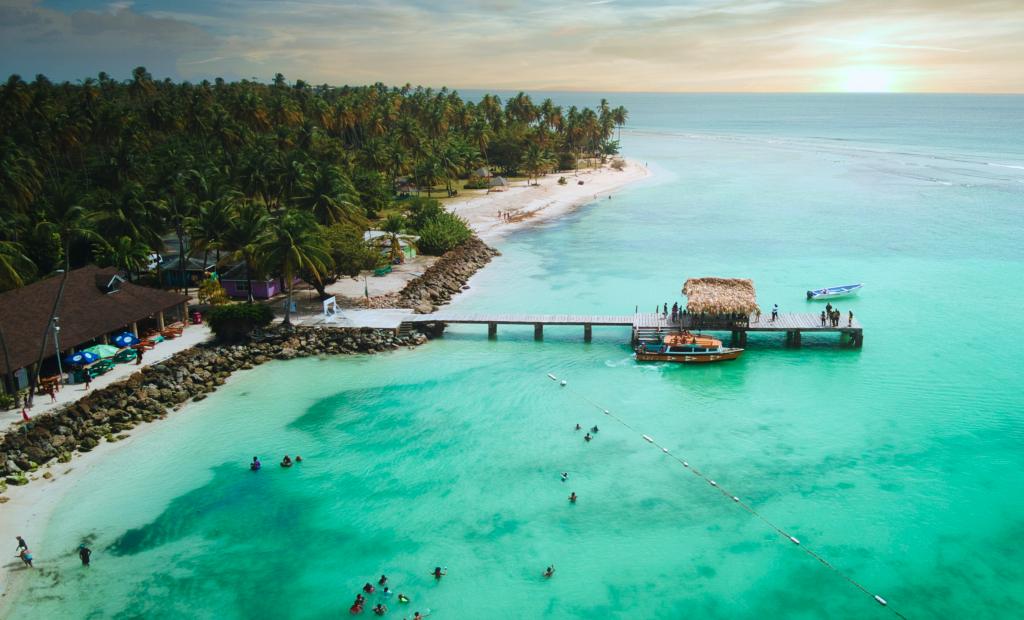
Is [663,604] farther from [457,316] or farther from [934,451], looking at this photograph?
[457,316]

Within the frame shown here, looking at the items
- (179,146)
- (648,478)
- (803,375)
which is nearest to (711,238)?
(803,375)

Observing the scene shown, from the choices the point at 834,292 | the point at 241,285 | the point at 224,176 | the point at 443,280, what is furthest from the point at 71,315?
the point at 834,292

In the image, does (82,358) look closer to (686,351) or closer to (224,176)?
(224,176)

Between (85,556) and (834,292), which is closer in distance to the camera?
(85,556)

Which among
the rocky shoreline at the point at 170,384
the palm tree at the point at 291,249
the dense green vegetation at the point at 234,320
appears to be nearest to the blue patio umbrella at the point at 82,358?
the rocky shoreline at the point at 170,384

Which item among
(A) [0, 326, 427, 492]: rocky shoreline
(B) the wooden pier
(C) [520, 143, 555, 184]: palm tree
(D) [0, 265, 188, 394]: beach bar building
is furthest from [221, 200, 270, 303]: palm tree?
(C) [520, 143, 555, 184]: palm tree

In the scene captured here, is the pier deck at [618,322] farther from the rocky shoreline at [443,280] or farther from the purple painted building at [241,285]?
the purple painted building at [241,285]
